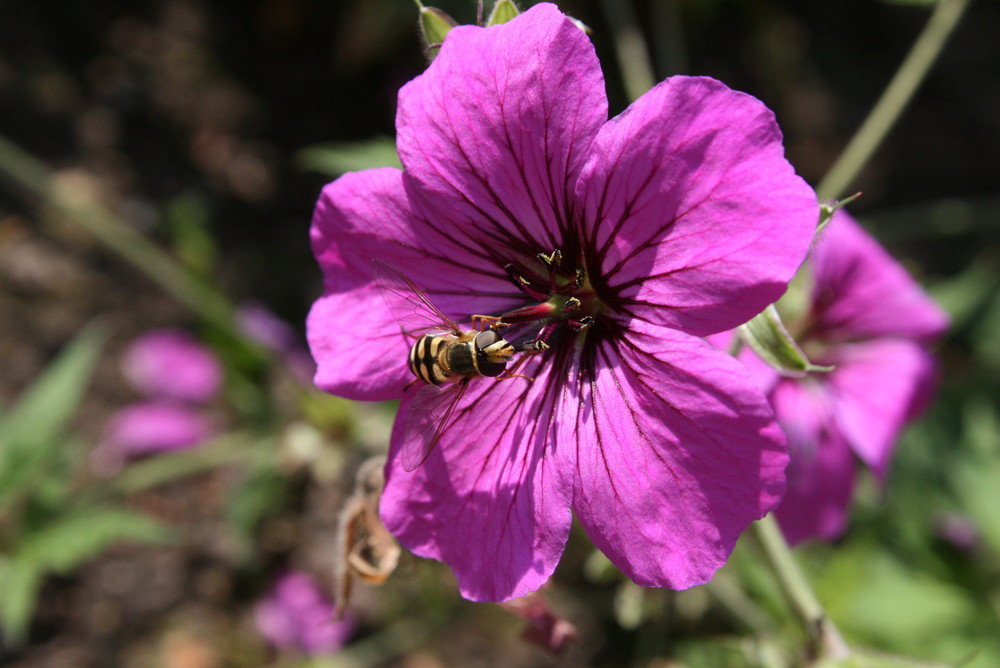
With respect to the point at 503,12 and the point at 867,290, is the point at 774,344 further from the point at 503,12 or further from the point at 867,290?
the point at 867,290

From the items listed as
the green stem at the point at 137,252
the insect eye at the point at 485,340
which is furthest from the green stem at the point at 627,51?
the green stem at the point at 137,252

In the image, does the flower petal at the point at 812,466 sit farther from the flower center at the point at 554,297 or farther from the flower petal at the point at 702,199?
the flower petal at the point at 702,199

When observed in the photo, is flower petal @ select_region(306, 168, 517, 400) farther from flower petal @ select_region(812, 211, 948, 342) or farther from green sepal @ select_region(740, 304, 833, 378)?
flower petal @ select_region(812, 211, 948, 342)

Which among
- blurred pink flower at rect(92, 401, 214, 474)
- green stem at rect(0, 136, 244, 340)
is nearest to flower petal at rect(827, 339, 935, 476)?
green stem at rect(0, 136, 244, 340)

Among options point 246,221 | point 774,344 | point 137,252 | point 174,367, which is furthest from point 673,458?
point 246,221

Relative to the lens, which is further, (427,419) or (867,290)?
(867,290)

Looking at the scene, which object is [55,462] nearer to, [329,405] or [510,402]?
[329,405]
